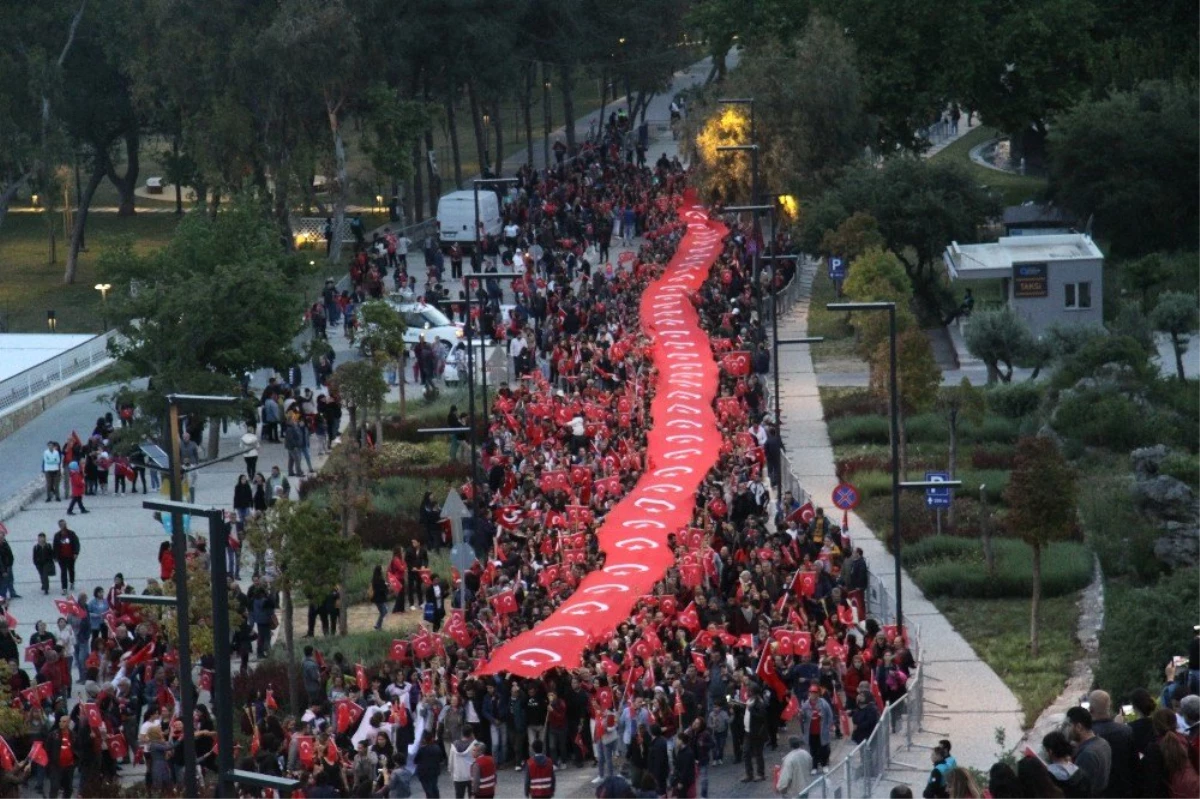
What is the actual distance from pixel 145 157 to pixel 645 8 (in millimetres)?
33358

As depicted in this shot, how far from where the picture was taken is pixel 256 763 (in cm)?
2991

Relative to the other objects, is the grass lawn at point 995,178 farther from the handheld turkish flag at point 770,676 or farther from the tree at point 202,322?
the handheld turkish flag at point 770,676

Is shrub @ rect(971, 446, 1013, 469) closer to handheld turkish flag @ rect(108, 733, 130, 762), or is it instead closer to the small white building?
the small white building

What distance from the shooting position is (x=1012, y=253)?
66188 millimetres

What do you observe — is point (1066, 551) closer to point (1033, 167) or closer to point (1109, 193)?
point (1109, 193)

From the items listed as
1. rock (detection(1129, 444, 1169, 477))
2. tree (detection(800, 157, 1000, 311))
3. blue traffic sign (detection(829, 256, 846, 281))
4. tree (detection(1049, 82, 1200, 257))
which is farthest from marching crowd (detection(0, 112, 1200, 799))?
tree (detection(1049, 82, 1200, 257))

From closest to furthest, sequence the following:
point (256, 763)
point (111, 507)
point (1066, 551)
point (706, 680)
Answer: point (256, 763), point (706, 680), point (1066, 551), point (111, 507)

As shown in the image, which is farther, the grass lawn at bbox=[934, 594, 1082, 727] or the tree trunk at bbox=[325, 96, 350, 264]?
the tree trunk at bbox=[325, 96, 350, 264]

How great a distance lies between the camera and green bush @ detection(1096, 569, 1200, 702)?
32375 mm

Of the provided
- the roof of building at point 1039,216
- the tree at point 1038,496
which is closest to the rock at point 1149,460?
the tree at point 1038,496

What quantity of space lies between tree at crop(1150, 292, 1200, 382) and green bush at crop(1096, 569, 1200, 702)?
83.1 ft

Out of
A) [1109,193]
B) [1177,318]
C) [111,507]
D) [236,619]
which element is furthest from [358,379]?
[1109,193]

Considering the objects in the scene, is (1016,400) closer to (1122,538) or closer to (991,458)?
(991,458)

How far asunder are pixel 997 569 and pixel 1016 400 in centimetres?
1373
